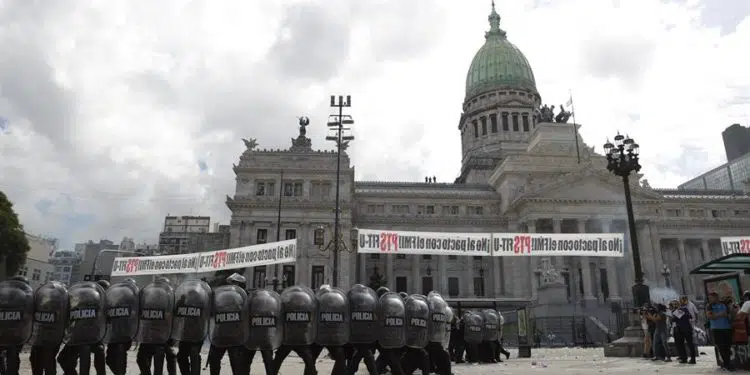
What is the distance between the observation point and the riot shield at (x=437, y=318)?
11.5m

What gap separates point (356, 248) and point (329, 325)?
17893 millimetres

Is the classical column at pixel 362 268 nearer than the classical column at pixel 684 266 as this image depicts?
Yes

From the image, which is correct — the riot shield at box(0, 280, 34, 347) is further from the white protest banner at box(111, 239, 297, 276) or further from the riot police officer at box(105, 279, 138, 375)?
the white protest banner at box(111, 239, 297, 276)

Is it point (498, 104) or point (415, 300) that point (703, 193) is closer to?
point (498, 104)

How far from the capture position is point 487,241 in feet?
99.2

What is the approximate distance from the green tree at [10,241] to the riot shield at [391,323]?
135ft

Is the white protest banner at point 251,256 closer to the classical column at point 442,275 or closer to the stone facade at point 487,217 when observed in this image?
the stone facade at point 487,217

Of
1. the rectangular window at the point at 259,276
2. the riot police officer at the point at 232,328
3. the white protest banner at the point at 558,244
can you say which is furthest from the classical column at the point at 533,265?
the riot police officer at the point at 232,328

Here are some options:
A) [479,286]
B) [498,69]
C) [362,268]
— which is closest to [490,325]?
[362,268]

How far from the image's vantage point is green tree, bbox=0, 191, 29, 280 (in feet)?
132

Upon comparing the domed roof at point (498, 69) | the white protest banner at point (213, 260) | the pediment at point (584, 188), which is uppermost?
the domed roof at point (498, 69)

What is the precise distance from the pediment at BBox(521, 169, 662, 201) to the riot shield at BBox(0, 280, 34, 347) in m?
51.1

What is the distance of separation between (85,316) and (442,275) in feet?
171

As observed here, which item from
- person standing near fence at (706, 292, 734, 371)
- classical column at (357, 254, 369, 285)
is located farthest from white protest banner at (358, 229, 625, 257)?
classical column at (357, 254, 369, 285)
